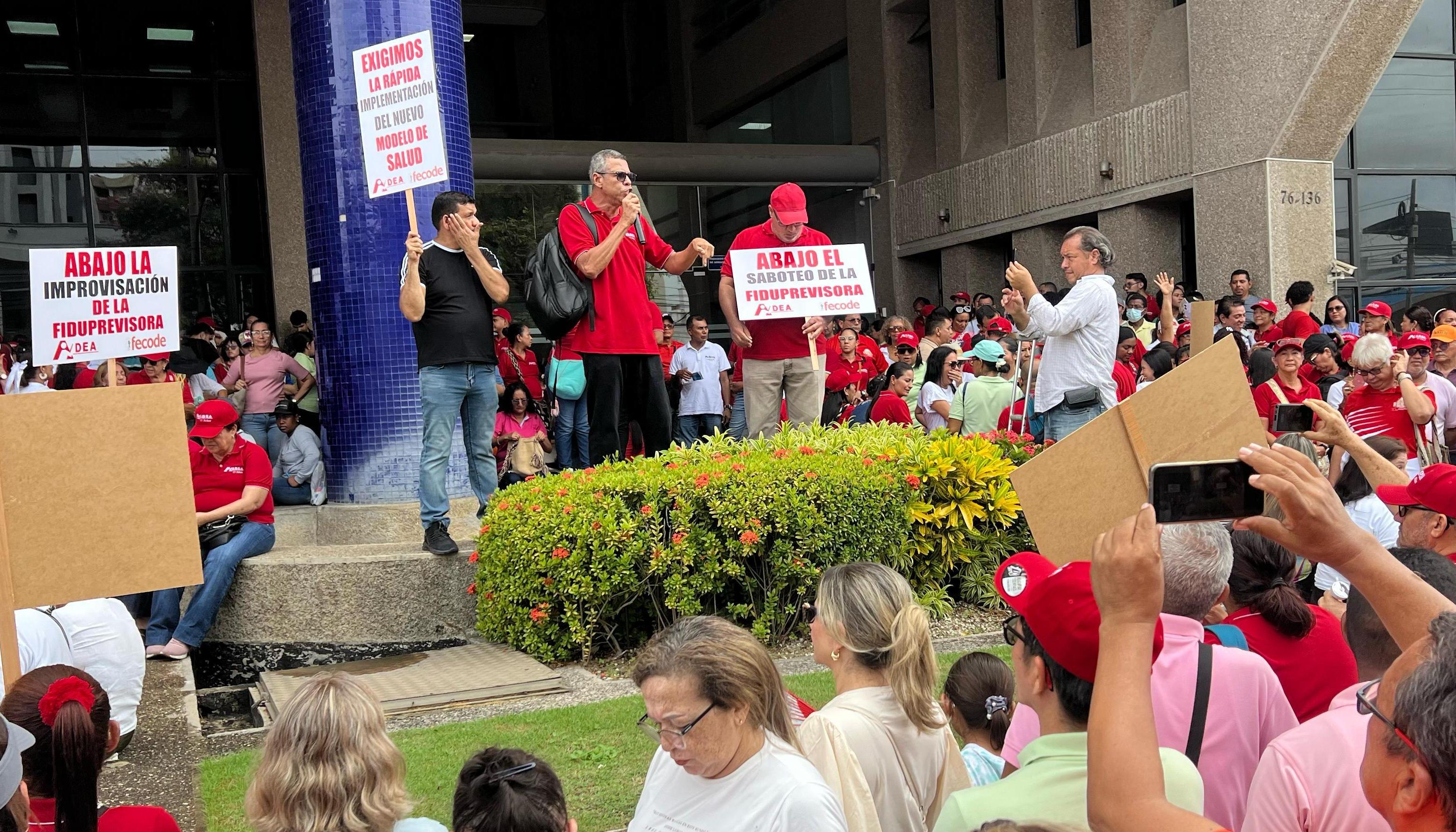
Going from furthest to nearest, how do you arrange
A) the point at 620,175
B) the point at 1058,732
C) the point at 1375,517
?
1. the point at 620,175
2. the point at 1375,517
3. the point at 1058,732

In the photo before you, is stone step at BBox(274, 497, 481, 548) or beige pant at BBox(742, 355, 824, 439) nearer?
beige pant at BBox(742, 355, 824, 439)

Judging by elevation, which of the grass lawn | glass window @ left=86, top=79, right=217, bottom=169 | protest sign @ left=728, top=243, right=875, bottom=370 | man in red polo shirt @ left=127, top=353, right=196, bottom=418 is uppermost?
glass window @ left=86, top=79, right=217, bottom=169

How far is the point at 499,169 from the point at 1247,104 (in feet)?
38.1

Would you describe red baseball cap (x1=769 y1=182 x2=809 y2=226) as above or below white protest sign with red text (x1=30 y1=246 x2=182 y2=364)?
above

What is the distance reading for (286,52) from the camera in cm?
2012

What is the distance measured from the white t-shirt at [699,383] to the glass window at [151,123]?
10771 mm

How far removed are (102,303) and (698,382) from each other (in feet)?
26.9

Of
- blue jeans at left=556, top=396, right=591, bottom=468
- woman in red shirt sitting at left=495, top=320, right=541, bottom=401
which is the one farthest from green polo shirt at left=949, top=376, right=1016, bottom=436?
woman in red shirt sitting at left=495, top=320, right=541, bottom=401

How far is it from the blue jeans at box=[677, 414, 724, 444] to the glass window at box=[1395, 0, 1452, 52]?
11828 millimetres

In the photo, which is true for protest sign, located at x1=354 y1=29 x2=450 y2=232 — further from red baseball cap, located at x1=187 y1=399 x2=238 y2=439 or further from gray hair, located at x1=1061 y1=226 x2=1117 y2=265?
gray hair, located at x1=1061 y1=226 x2=1117 y2=265

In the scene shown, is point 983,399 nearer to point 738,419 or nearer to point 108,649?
point 738,419

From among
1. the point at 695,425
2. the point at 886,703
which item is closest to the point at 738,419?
the point at 695,425

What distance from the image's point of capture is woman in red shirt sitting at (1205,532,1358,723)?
139 inches

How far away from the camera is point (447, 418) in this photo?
7.53m
